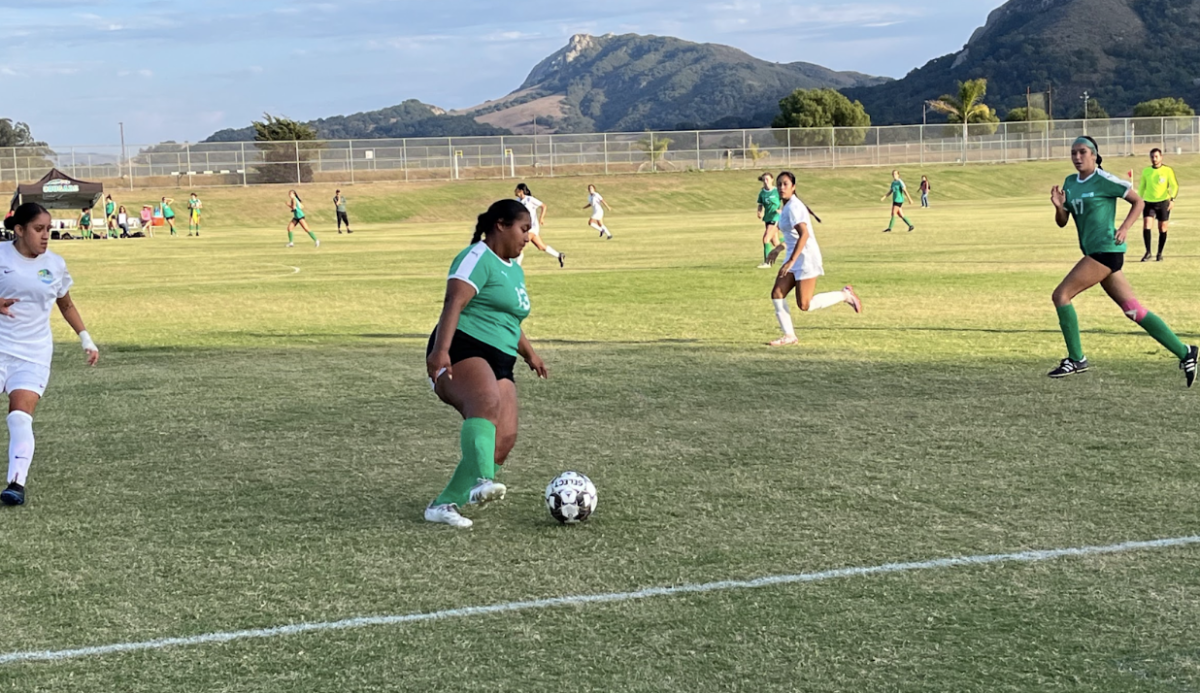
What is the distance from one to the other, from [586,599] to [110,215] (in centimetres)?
4792

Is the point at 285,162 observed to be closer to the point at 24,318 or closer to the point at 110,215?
the point at 110,215

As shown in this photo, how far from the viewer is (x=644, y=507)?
6.69m

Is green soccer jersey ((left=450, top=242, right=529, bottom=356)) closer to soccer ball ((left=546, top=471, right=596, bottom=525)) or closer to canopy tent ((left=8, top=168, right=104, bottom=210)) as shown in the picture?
soccer ball ((left=546, top=471, right=596, bottom=525))

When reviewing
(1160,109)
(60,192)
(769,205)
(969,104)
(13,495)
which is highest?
(1160,109)

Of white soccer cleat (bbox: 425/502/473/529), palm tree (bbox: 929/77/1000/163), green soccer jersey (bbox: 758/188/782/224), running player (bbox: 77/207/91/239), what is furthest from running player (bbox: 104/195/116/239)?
palm tree (bbox: 929/77/1000/163)

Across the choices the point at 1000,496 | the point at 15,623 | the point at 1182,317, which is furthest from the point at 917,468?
the point at 1182,317

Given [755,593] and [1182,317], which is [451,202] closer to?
[1182,317]

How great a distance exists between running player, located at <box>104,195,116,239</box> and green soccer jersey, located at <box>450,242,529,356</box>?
149ft

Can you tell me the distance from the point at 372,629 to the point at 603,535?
159cm

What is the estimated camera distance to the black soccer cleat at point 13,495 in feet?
22.7

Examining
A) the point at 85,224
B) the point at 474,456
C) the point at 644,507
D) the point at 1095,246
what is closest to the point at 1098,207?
the point at 1095,246

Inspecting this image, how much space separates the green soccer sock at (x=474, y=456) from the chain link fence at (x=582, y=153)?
61193 millimetres

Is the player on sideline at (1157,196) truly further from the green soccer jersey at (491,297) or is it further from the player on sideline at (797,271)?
the green soccer jersey at (491,297)

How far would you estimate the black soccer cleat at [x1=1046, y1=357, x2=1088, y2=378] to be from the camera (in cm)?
1044
